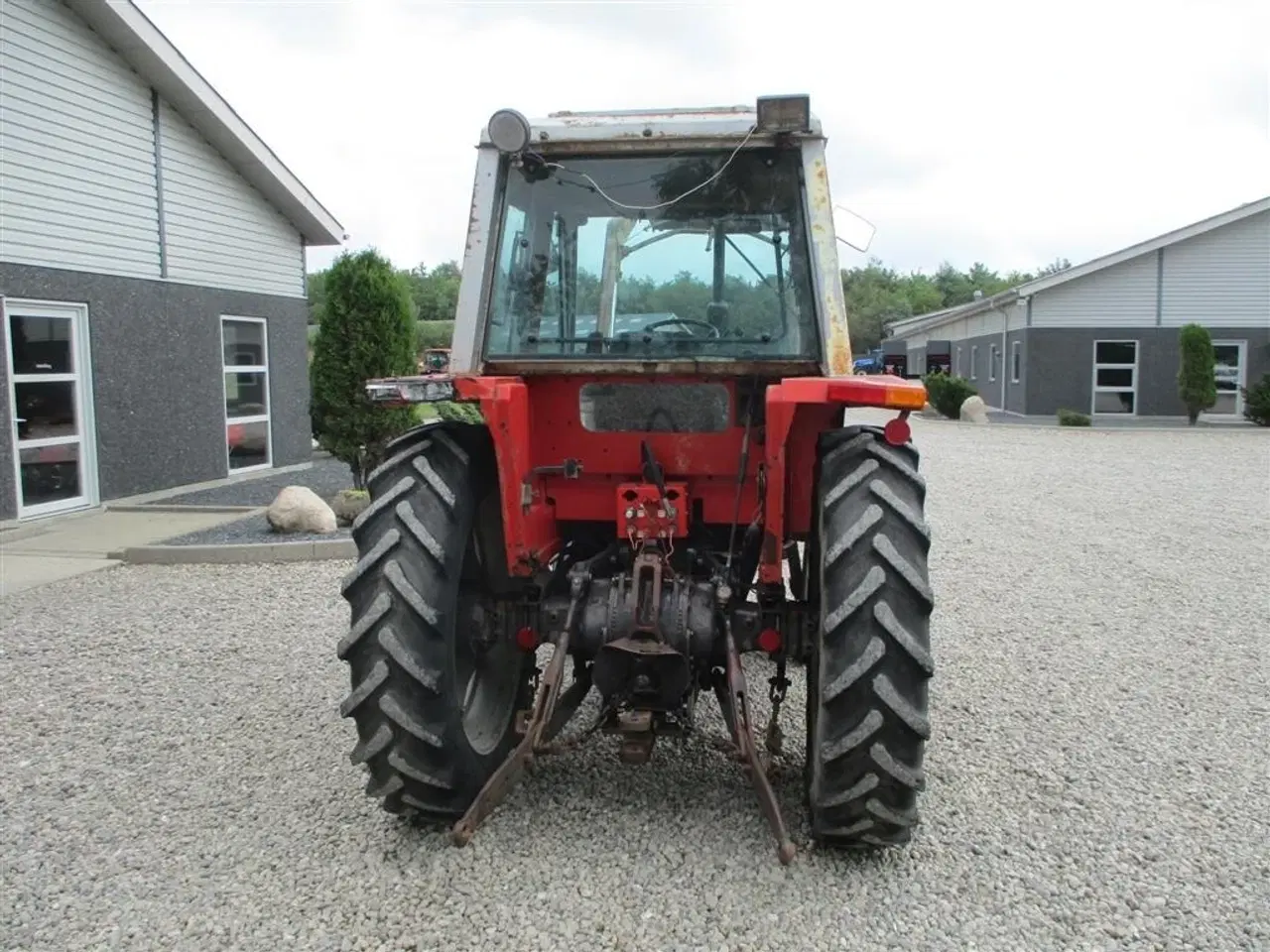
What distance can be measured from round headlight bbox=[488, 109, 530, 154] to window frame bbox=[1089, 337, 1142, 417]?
84.8ft

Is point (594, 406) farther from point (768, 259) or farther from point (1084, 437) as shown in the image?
point (1084, 437)

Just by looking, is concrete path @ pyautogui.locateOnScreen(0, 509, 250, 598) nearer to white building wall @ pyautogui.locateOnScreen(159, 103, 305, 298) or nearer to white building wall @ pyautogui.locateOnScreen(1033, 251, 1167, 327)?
white building wall @ pyautogui.locateOnScreen(159, 103, 305, 298)

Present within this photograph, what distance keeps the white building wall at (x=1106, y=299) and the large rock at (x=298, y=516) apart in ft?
71.8

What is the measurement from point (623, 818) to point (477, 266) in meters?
2.08

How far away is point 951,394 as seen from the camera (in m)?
29.0

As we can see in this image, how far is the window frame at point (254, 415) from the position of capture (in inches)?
522

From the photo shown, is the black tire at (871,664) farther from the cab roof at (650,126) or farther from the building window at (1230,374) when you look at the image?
the building window at (1230,374)

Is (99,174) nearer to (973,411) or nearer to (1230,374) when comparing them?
(973,411)

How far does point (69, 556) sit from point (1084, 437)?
1827 centimetres

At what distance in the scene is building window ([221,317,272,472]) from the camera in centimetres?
1366

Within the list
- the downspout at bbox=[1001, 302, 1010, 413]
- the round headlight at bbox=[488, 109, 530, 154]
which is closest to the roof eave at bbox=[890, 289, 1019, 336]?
the downspout at bbox=[1001, 302, 1010, 413]

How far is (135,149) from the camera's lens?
11.8m

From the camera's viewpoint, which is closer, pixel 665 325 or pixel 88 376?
pixel 665 325

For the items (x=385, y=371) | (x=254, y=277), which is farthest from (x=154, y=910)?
(x=254, y=277)
